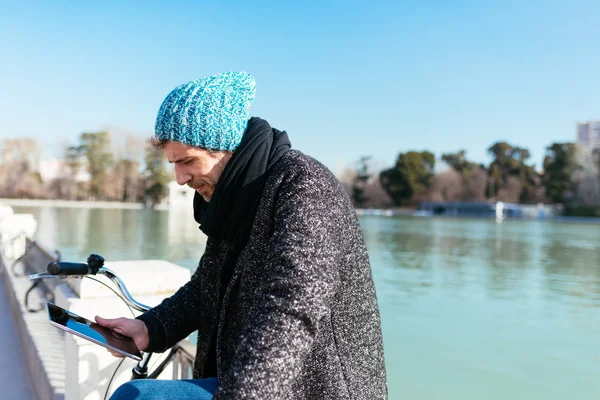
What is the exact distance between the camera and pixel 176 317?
1295 millimetres

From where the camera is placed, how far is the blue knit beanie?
0.97 meters

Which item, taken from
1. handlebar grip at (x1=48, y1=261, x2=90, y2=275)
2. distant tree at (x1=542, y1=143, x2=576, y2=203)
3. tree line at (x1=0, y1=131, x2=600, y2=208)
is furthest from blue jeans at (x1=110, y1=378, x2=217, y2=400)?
distant tree at (x1=542, y1=143, x2=576, y2=203)

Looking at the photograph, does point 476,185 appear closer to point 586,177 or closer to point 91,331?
point 586,177

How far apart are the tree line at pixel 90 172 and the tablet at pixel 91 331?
53.6m

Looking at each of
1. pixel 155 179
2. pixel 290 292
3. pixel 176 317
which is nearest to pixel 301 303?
pixel 290 292

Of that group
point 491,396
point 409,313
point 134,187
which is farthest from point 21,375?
point 134,187

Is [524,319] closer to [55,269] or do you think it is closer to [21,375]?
[21,375]

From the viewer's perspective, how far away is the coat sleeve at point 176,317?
127 cm

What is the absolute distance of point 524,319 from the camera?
7.71 meters

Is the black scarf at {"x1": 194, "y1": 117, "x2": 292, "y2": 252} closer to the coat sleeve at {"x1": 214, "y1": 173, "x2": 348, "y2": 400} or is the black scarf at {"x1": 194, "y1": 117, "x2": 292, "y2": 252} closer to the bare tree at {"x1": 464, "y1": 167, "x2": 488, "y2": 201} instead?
the coat sleeve at {"x1": 214, "y1": 173, "x2": 348, "y2": 400}

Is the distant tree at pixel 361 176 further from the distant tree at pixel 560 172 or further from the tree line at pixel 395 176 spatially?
the distant tree at pixel 560 172

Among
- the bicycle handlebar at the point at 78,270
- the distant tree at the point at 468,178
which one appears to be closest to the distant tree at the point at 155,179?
the distant tree at the point at 468,178

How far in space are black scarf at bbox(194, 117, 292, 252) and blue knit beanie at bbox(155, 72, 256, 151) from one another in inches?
1.3

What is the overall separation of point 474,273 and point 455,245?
23.0ft
